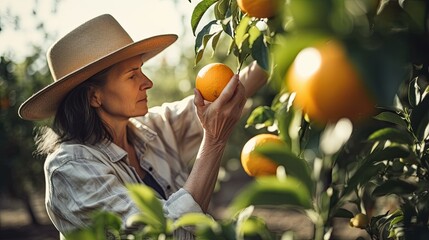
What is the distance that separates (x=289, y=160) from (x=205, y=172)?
84cm

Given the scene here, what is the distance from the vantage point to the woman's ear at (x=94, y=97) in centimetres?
178

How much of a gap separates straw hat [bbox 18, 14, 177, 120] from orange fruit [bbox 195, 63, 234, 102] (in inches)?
16.7

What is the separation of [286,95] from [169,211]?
15.6 inches

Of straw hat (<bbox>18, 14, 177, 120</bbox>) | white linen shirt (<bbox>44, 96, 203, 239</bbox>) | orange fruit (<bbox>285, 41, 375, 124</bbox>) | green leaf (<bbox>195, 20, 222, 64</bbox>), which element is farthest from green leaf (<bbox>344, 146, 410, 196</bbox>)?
straw hat (<bbox>18, 14, 177, 120</bbox>)

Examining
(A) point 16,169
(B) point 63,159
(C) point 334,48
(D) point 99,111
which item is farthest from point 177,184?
(A) point 16,169

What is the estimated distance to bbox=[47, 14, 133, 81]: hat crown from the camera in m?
1.79

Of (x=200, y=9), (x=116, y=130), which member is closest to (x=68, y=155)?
(x=116, y=130)

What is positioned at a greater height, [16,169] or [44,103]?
[44,103]

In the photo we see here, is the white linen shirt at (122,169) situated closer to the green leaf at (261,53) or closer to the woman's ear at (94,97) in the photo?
the woman's ear at (94,97)

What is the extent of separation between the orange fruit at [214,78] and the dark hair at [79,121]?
1.63ft

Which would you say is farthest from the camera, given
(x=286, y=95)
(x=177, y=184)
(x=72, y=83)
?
(x=177, y=184)

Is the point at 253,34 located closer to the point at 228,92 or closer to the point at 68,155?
the point at 228,92

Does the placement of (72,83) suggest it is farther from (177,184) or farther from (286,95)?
(286,95)

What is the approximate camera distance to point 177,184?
1893mm
